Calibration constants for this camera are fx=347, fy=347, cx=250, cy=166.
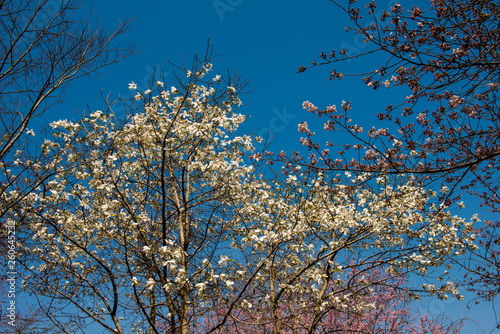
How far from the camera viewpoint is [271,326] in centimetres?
996

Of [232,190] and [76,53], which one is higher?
[76,53]

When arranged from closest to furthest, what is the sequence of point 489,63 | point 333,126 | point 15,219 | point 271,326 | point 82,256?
point 489,63
point 333,126
point 15,219
point 82,256
point 271,326

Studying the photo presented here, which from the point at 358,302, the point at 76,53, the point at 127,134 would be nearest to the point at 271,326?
the point at 358,302

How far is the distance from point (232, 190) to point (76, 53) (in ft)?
14.4

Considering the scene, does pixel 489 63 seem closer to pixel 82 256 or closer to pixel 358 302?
pixel 358 302

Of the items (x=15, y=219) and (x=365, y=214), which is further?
(x=365, y=214)

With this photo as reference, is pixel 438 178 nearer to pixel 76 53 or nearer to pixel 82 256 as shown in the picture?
pixel 76 53

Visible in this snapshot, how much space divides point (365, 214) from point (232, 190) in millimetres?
3284

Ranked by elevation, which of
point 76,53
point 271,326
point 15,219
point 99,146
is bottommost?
point 271,326

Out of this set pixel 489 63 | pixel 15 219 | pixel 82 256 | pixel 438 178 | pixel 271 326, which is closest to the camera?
pixel 489 63

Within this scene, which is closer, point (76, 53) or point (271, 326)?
point (76, 53)

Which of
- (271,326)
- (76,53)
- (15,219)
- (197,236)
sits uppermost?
(76,53)

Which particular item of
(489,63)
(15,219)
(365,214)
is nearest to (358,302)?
(365,214)

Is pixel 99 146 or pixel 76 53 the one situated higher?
pixel 76 53
